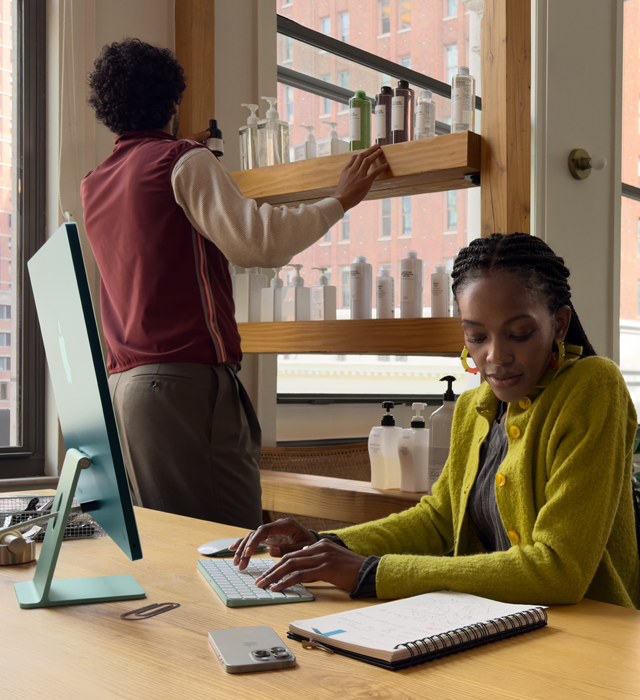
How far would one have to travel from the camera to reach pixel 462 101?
2.14 meters

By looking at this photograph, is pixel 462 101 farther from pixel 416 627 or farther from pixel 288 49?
pixel 416 627

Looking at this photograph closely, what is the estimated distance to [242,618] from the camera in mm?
818

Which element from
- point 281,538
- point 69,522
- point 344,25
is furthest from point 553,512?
point 344,25

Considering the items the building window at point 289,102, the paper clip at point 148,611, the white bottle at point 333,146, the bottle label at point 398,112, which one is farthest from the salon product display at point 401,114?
the paper clip at point 148,611

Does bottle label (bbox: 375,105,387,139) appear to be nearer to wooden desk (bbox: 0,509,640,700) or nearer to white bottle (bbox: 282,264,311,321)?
white bottle (bbox: 282,264,311,321)

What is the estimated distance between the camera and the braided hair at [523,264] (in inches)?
40.6

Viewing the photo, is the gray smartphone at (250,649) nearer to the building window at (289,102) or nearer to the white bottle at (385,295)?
the white bottle at (385,295)

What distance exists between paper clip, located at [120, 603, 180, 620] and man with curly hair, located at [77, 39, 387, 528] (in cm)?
79

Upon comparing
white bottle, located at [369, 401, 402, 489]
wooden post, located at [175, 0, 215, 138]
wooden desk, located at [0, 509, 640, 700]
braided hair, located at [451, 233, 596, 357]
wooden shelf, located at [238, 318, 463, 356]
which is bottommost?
white bottle, located at [369, 401, 402, 489]

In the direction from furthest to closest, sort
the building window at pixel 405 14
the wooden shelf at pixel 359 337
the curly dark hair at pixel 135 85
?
the building window at pixel 405 14 → the wooden shelf at pixel 359 337 → the curly dark hair at pixel 135 85

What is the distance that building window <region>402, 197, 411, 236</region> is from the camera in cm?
411

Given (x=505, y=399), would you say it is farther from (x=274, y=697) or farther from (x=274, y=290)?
(x=274, y=290)

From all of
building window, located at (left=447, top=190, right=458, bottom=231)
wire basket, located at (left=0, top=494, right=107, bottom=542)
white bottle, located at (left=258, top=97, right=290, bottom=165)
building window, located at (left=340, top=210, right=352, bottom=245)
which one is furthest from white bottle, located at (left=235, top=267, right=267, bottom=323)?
building window, located at (left=447, top=190, right=458, bottom=231)

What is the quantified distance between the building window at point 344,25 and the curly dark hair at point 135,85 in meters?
1.91
